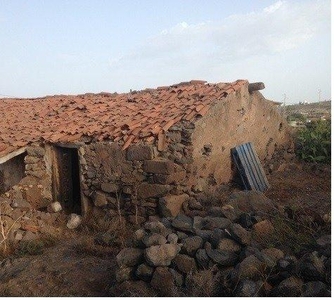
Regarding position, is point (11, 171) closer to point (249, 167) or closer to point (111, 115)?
point (111, 115)

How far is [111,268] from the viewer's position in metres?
4.83

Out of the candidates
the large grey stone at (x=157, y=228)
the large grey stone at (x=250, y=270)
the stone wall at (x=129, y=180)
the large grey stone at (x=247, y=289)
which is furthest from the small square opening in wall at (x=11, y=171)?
the large grey stone at (x=247, y=289)

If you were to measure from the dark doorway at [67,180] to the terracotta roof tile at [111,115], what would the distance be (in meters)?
0.59

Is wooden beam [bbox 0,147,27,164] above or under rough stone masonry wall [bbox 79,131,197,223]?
above

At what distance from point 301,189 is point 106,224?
201 inches

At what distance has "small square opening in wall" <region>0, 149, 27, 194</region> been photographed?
8.17 metres

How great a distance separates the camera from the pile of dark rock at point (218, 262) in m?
3.26

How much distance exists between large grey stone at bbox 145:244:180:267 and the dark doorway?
4.32 meters

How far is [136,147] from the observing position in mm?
6621

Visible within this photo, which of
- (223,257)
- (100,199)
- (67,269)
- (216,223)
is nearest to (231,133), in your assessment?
(100,199)

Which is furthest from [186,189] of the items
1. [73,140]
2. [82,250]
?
[73,140]

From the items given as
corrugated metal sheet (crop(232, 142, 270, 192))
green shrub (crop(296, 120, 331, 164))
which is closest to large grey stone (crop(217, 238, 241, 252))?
corrugated metal sheet (crop(232, 142, 270, 192))

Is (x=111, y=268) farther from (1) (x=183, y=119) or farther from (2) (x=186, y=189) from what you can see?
(1) (x=183, y=119)

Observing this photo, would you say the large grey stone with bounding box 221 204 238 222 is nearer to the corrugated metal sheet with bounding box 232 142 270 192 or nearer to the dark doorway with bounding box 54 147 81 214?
the corrugated metal sheet with bounding box 232 142 270 192
